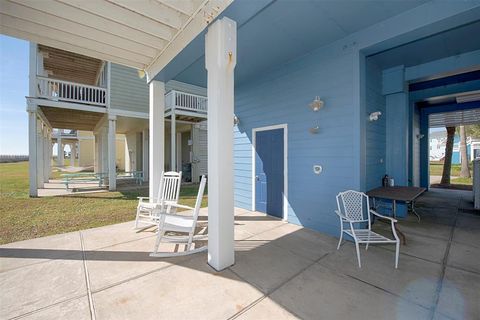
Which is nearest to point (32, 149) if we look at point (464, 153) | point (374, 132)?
point (374, 132)

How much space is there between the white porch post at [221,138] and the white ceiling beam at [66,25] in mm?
1658

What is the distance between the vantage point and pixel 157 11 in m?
2.72

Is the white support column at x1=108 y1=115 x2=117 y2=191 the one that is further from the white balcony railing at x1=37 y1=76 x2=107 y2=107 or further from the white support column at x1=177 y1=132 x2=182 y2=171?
the white support column at x1=177 y1=132 x2=182 y2=171

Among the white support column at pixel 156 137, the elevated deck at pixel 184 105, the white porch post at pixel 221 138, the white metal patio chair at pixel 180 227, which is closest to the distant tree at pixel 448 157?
the elevated deck at pixel 184 105

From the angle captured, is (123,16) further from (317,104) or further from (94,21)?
(317,104)

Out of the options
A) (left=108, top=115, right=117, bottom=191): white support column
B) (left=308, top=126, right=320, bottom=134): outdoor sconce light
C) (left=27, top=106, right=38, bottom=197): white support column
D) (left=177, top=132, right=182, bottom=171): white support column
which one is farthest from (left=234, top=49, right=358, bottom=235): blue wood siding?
(left=177, top=132, right=182, bottom=171): white support column

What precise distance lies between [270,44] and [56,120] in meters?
11.5

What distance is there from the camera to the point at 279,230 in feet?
13.1

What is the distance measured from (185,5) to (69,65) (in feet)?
34.5

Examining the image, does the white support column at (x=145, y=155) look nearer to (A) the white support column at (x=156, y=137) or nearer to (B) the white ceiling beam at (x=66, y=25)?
(A) the white support column at (x=156, y=137)

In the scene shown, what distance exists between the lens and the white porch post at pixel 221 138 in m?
2.54

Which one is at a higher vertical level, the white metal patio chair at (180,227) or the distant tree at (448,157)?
the distant tree at (448,157)

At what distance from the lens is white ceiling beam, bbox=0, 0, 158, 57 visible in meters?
2.59

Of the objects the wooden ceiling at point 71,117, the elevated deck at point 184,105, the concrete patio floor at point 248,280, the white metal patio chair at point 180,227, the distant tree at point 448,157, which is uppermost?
the elevated deck at point 184,105
